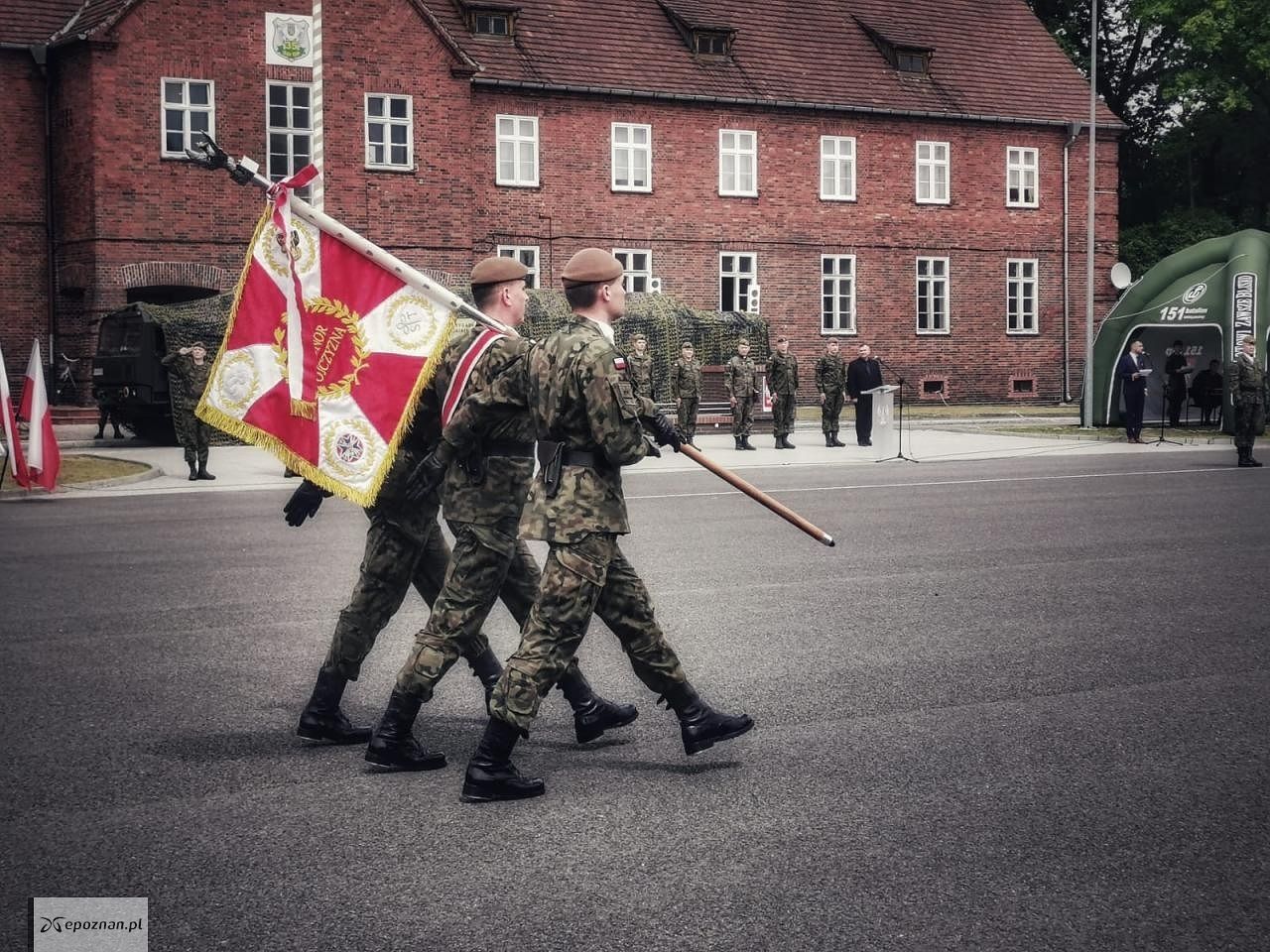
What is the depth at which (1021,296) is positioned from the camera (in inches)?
1769

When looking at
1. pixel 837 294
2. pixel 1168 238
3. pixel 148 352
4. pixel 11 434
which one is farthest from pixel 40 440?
pixel 1168 238

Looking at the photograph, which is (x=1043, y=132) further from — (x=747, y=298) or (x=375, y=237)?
(x=375, y=237)

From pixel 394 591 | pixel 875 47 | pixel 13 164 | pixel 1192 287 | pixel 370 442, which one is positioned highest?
pixel 875 47

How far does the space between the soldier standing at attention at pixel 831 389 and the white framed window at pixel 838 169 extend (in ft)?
48.9

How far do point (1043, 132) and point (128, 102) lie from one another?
2467 cm

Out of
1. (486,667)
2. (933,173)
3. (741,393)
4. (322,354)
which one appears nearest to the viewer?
(322,354)

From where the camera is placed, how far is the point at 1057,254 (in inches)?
1784

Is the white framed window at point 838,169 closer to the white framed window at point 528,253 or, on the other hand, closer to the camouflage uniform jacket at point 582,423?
the white framed window at point 528,253

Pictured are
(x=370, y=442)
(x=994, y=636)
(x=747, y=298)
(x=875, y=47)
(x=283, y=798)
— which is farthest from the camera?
(x=875, y=47)

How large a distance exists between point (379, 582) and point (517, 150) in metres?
32.8

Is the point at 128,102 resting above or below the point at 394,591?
above

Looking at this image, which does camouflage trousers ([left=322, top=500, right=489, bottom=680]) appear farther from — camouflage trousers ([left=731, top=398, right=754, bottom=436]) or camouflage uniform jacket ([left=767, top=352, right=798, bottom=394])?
camouflage uniform jacket ([left=767, top=352, right=798, bottom=394])

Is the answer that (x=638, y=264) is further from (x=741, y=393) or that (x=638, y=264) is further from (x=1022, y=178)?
(x=741, y=393)

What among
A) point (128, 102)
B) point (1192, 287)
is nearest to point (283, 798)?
point (1192, 287)
